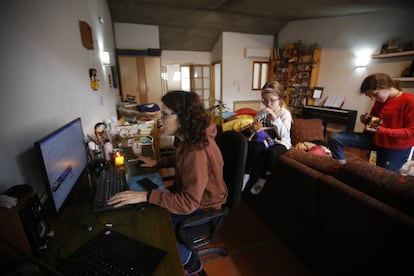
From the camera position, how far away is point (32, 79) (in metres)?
0.93

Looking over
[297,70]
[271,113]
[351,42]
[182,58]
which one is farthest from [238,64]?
[271,113]

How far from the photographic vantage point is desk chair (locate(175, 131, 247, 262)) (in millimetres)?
1081

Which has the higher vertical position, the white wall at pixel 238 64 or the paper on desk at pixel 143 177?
the white wall at pixel 238 64

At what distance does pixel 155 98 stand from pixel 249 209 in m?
3.80

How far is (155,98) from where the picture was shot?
16.5ft

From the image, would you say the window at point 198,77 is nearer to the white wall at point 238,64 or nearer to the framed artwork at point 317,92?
the white wall at point 238,64

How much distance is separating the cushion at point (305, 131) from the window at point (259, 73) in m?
3.89

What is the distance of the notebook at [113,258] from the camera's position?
2.02 ft

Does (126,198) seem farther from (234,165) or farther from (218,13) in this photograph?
(218,13)

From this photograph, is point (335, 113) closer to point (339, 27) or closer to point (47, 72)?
point (339, 27)

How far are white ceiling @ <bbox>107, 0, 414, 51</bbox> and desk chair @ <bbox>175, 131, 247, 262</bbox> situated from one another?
171 inches

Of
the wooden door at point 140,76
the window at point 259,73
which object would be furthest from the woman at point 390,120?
the window at point 259,73

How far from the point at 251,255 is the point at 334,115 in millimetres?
4286

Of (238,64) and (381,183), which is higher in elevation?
(238,64)
